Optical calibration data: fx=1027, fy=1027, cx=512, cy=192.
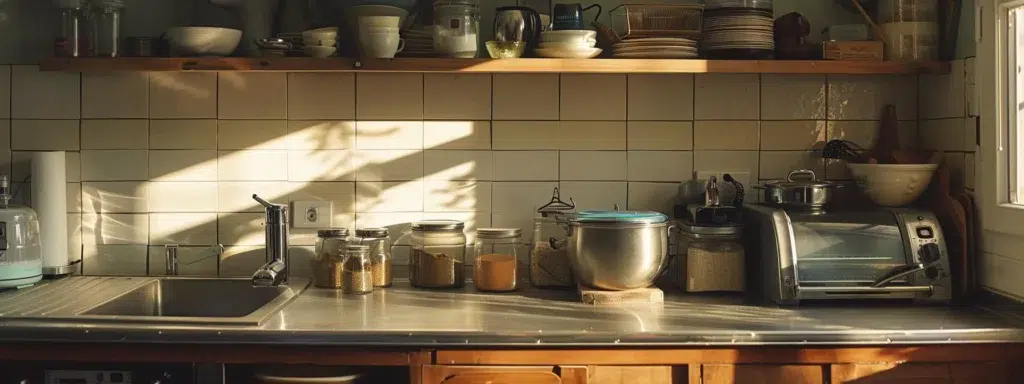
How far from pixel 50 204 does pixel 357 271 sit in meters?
0.89

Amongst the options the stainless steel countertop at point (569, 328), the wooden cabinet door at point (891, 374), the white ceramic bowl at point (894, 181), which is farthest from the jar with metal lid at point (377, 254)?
the white ceramic bowl at point (894, 181)

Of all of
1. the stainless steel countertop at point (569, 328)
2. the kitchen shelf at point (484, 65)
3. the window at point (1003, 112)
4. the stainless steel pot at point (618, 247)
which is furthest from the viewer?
the kitchen shelf at point (484, 65)

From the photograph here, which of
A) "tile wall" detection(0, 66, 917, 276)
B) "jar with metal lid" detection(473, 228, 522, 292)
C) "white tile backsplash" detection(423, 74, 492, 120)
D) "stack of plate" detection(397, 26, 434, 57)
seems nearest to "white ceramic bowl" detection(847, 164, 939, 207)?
"tile wall" detection(0, 66, 917, 276)

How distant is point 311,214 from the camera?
291 cm

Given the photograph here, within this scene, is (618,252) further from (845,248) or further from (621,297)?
(845,248)

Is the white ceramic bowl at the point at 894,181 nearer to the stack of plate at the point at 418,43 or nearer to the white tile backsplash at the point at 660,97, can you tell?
the white tile backsplash at the point at 660,97

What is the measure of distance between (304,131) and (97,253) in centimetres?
69

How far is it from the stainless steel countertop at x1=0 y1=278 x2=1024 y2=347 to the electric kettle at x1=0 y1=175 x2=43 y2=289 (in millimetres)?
347

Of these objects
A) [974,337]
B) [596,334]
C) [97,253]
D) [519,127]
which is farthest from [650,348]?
[97,253]

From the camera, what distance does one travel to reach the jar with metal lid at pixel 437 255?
9.00 feet

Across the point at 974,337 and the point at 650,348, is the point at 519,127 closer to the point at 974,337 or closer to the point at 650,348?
the point at 650,348

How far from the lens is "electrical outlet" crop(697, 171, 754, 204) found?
2889mm

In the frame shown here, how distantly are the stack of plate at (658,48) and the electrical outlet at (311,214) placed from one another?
37.2 inches

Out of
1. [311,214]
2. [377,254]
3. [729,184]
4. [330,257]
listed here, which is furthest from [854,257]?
[311,214]
